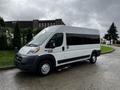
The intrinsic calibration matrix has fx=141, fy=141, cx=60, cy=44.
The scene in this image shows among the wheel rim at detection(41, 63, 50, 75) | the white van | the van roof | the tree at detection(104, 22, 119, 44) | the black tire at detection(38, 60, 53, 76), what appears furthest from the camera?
the tree at detection(104, 22, 119, 44)

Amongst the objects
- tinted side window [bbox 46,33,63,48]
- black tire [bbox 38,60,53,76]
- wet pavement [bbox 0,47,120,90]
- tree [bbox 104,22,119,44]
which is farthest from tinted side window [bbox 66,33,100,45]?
tree [bbox 104,22,119,44]

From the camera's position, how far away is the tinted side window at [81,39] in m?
8.12

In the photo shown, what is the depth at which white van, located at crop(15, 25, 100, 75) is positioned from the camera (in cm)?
648

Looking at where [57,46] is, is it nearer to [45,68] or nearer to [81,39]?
[45,68]

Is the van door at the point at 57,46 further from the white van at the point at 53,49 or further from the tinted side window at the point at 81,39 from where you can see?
the tinted side window at the point at 81,39

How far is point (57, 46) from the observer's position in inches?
286

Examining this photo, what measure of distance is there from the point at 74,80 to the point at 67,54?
6.49ft

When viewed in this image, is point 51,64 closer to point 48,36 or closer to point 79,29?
point 48,36

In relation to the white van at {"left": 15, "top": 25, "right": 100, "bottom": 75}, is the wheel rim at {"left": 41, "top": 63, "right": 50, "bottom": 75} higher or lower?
lower

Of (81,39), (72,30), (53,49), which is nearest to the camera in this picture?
(53,49)

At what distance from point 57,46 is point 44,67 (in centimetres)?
126

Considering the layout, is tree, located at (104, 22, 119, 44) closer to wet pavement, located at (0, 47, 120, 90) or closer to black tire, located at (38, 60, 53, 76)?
wet pavement, located at (0, 47, 120, 90)

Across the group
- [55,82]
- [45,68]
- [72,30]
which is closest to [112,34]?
[72,30]

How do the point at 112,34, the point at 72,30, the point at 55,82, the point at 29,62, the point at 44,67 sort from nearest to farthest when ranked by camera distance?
the point at 55,82, the point at 29,62, the point at 44,67, the point at 72,30, the point at 112,34
